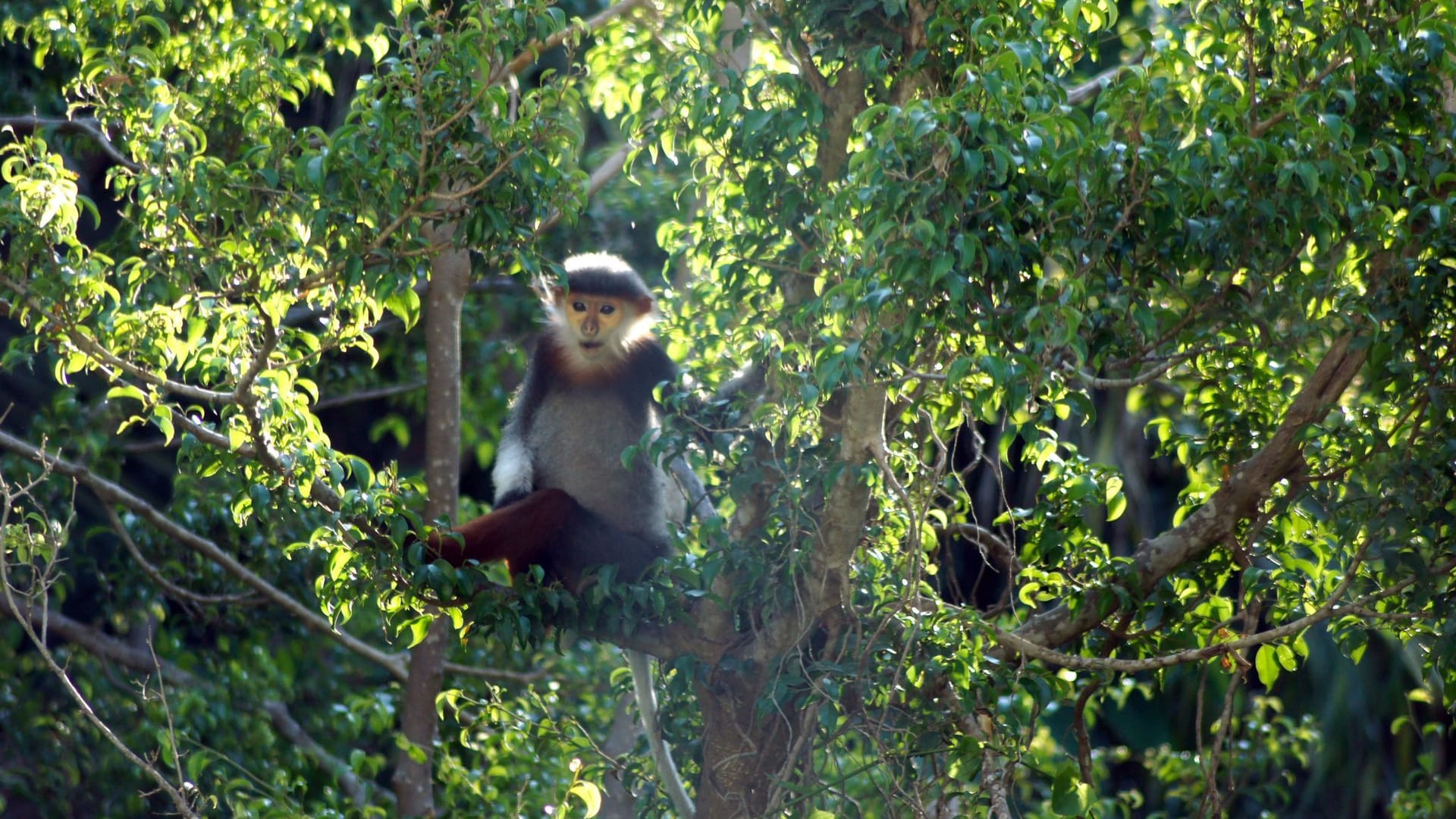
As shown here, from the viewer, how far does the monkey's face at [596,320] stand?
3.75 m

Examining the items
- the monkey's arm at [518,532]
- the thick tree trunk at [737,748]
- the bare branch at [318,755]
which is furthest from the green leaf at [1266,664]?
the bare branch at [318,755]

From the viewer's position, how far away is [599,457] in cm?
392

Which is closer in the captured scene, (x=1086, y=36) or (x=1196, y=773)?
(x=1086, y=36)

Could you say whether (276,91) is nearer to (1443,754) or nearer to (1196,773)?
(1196,773)

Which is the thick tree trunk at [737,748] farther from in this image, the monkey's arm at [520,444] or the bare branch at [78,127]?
the bare branch at [78,127]

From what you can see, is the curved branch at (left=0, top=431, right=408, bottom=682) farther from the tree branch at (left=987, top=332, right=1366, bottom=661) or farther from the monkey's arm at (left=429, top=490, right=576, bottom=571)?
the tree branch at (left=987, top=332, right=1366, bottom=661)

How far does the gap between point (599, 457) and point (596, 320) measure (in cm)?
41

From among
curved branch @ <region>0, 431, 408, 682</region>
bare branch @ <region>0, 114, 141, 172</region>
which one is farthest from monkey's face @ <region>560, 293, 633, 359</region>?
bare branch @ <region>0, 114, 141, 172</region>

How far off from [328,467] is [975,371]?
116cm

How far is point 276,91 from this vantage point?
2.95 meters

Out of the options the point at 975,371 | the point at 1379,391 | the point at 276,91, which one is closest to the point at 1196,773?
the point at 1379,391

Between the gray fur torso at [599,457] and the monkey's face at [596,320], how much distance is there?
0.18 m

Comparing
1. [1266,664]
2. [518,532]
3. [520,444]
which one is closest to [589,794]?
[518,532]

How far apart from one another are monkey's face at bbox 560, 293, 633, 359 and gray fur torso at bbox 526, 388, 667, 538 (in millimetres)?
175
